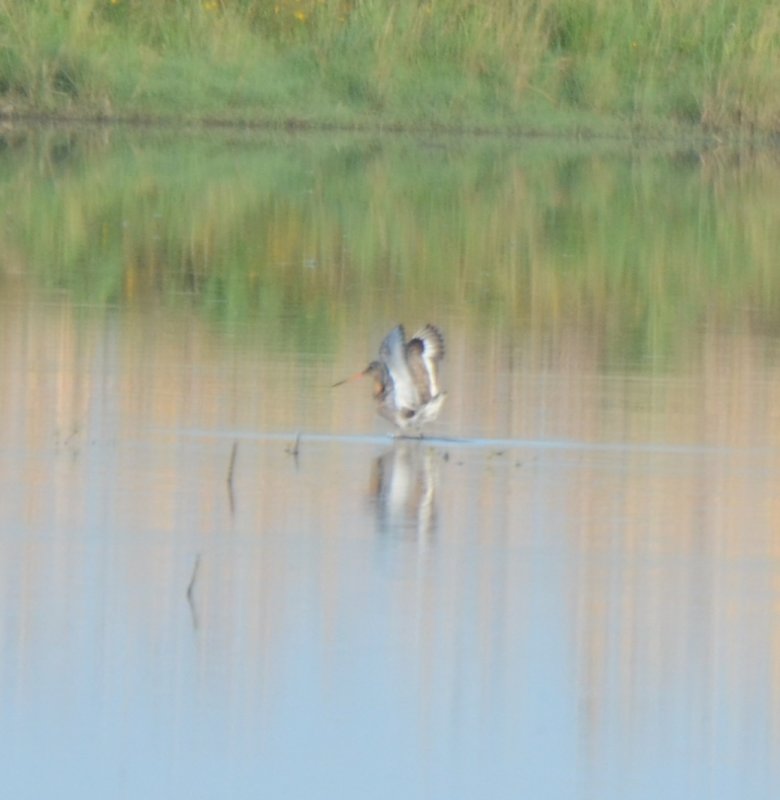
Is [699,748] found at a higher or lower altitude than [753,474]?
lower

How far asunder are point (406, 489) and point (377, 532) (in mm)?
621

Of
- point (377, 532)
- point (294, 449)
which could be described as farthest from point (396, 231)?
point (377, 532)

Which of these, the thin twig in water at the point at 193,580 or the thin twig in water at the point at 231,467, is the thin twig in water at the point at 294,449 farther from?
the thin twig in water at the point at 193,580

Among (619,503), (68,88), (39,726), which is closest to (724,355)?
(619,503)

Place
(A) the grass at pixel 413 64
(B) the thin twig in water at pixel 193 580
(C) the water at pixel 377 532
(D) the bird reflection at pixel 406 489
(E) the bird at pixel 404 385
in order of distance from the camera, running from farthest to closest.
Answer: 1. (A) the grass at pixel 413 64
2. (E) the bird at pixel 404 385
3. (D) the bird reflection at pixel 406 489
4. (B) the thin twig in water at pixel 193 580
5. (C) the water at pixel 377 532

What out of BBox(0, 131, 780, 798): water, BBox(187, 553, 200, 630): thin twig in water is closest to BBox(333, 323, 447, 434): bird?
BBox(0, 131, 780, 798): water

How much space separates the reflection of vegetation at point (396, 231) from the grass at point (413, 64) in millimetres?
1053

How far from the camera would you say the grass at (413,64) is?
21844 mm

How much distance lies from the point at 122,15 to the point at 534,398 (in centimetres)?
1481

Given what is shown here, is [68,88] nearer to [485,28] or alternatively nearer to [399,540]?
[485,28]

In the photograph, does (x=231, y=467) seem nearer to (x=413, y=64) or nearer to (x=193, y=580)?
(x=193, y=580)

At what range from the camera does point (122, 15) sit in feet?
75.3

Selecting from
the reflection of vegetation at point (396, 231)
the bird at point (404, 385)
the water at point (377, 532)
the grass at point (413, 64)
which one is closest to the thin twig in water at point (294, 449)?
the water at point (377, 532)

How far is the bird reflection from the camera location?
666 cm
